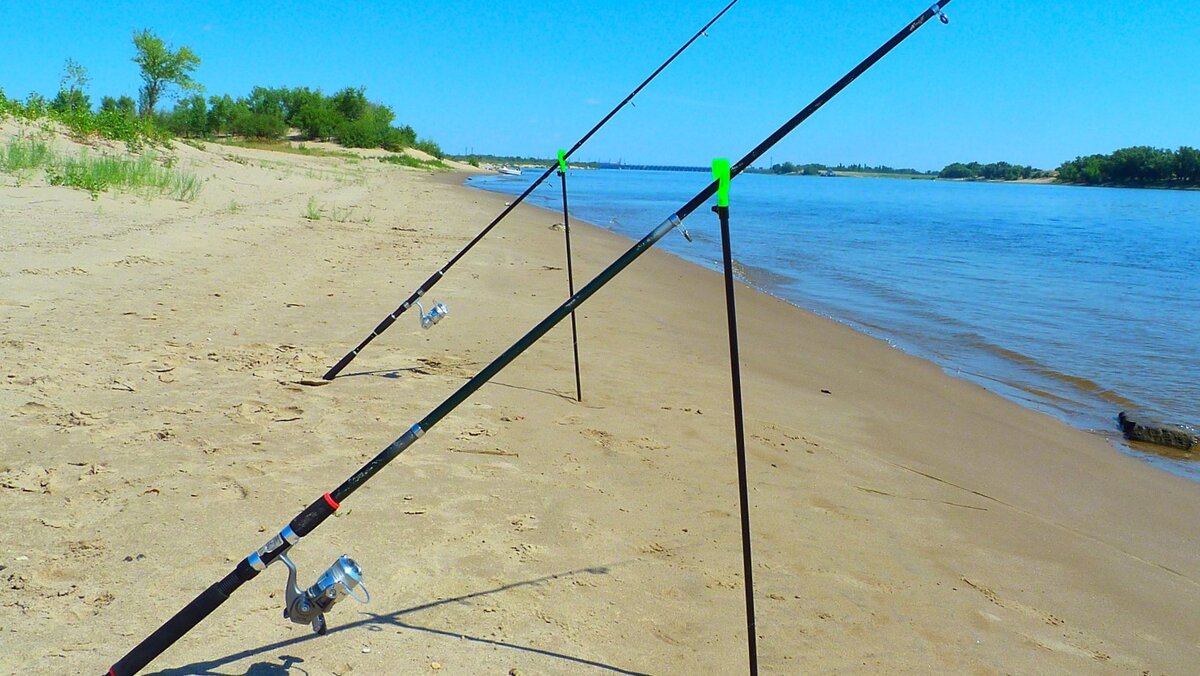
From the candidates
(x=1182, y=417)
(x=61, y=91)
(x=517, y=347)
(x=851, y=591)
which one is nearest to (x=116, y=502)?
(x=517, y=347)

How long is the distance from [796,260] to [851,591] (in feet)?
43.6

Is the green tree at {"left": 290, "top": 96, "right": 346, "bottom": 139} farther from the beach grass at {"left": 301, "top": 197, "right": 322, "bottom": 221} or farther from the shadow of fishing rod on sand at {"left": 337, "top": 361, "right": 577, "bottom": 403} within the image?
the shadow of fishing rod on sand at {"left": 337, "top": 361, "right": 577, "bottom": 403}

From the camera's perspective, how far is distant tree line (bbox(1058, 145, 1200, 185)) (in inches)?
2864

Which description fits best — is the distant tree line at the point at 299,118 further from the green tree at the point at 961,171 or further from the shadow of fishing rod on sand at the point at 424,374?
the green tree at the point at 961,171

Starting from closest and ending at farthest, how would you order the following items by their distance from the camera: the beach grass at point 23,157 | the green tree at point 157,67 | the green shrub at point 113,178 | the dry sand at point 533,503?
the dry sand at point 533,503
the green shrub at point 113,178
the beach grass at point 23,157
the green tree at point 157,67

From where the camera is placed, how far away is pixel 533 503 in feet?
11.9

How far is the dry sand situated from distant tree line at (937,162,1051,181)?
10489 centimetres

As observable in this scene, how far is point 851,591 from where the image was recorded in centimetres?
321

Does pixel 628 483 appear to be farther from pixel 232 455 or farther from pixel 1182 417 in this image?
pixel 1182 417

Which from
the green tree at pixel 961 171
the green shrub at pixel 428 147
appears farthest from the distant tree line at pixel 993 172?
the green shrub at pixel 428 147

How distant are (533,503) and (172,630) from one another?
172 cm

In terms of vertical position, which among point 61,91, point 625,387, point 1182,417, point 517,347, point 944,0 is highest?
point 61,91

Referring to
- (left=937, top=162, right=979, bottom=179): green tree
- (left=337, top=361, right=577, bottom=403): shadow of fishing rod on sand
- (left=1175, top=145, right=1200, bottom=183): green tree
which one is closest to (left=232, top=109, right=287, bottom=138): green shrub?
(left=337, top=361, right=577, bottom=403): shadow of fishing rod on sand

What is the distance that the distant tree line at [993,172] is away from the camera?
100 metres
